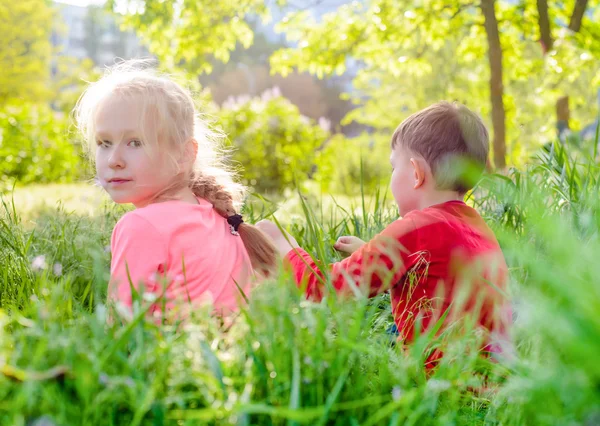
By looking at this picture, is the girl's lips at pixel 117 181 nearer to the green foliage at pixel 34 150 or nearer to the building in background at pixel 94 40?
the green foliage at pixel 34 150

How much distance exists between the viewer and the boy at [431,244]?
6.48 ft

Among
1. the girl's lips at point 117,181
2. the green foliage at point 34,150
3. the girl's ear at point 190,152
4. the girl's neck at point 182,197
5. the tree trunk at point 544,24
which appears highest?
the tree trunk at point 544,24

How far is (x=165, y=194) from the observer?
93.9 inches

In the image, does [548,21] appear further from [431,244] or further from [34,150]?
[34,150]

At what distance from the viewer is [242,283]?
2.29 metres

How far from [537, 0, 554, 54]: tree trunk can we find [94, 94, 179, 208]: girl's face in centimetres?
944

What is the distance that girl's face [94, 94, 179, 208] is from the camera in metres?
2.29

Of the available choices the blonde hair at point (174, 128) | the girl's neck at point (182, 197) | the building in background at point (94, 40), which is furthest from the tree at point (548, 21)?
the building in background at point (94, 40)

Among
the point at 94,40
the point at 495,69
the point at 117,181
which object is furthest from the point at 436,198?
the point at 94,40

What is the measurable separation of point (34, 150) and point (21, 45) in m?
16.2

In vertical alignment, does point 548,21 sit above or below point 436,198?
above

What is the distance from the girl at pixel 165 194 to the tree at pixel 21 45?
23.7m

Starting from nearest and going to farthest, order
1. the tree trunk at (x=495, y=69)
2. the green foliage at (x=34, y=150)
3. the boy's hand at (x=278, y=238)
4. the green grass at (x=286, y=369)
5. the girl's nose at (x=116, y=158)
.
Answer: the green grass at (x=286, y=369), the girl's nose at (x=116, y=158), the boy's hand at (x=278, y=238), the tree trunk at (x=495, y=69), the green foliage at (x=34, y=150)

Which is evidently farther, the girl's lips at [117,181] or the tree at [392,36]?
the tree at [392,36]
